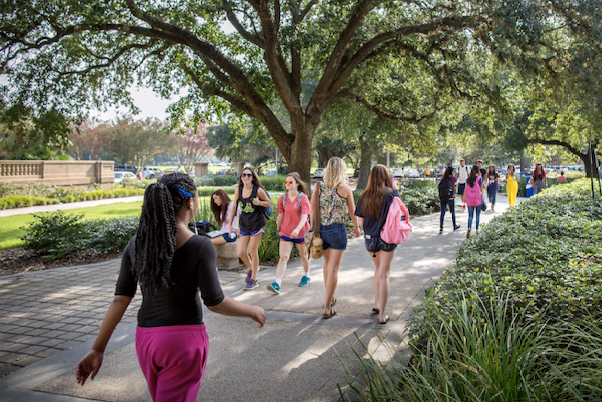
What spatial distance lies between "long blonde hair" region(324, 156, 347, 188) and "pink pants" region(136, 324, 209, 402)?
3.58 meters

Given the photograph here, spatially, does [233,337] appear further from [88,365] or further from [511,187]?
[511,187]

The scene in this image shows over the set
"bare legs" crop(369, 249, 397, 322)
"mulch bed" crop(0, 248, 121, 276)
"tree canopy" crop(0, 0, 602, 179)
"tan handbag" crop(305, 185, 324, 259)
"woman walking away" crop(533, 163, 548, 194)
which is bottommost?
"mulch bed" crop(0, 248, 121, 276)

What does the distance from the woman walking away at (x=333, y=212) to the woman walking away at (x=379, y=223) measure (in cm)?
22

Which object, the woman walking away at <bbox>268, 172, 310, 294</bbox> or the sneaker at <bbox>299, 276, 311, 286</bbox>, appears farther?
the sneaker at <bbox>299, 276, 311, 286</bbox>

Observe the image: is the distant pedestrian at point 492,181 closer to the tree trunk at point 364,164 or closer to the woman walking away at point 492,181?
the woman walking away at point 492,181

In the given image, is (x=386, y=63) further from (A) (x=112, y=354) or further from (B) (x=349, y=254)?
(A) (x=112, y=354)

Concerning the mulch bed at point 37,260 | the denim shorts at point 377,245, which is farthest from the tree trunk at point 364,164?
the denim shorts at point 377,245

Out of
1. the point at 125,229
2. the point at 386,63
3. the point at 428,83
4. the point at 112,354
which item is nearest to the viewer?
the point at 112,354

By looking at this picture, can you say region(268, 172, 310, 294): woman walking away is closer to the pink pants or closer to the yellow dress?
the pink pants

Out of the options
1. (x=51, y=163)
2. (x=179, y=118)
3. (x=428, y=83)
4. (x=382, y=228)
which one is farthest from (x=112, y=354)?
(x=51, y=163)

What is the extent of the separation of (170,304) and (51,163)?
29.7 metres

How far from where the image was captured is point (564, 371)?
101 inches

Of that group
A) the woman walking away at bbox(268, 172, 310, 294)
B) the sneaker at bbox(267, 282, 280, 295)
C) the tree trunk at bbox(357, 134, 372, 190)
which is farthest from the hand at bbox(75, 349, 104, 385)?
the tree trunk at bbox(357, 134, 372, 190)

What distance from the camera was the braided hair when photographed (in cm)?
230
